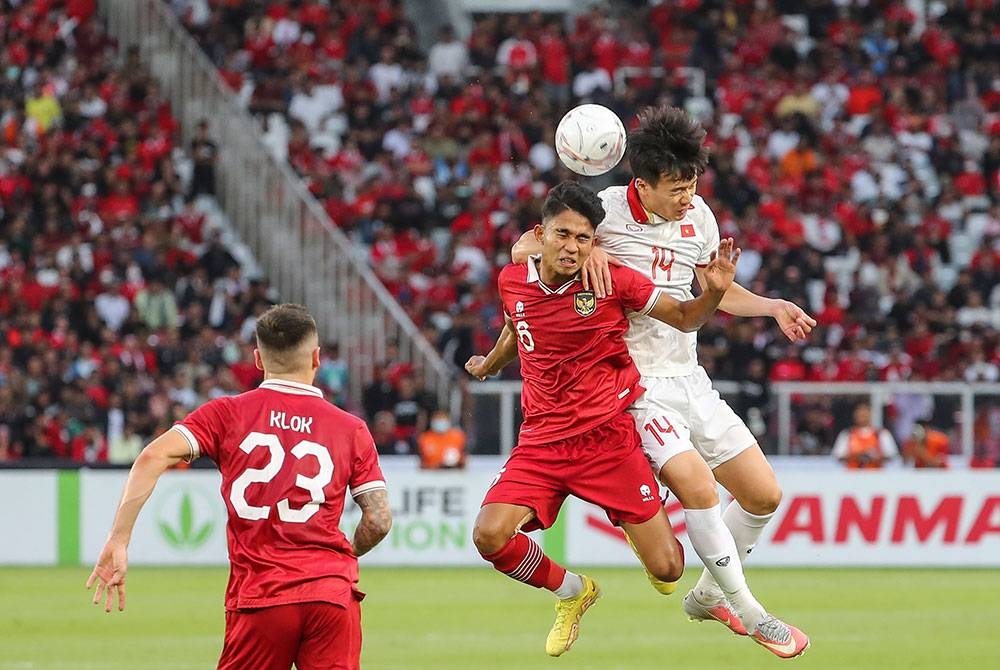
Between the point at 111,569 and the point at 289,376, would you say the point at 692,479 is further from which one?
the point at 111,569

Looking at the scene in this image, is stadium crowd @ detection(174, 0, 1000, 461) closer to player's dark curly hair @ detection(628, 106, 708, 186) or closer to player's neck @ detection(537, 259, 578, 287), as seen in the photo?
player's dark curly hair @ detection(628, 106, 708, 186)

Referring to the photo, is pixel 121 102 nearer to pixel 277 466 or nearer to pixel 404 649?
pixel 404 649

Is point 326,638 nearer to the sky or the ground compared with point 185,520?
nearer to the sky

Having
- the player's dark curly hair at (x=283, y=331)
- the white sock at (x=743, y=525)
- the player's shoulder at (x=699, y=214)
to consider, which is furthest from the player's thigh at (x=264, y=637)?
the player's shoulder at (x=699, y=214)

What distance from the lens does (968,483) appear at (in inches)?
681

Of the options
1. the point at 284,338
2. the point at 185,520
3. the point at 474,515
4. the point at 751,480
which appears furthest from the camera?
the point at 185,520

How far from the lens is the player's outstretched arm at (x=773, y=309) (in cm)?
774

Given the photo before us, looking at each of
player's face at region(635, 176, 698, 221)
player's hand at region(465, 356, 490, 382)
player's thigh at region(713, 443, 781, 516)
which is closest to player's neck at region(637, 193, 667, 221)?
player's face at region(635, 176, 698, 221)

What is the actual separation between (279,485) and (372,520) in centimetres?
38

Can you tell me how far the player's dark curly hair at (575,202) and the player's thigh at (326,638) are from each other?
241cm

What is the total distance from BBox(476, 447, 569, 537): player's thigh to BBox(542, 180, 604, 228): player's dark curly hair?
1.20 m

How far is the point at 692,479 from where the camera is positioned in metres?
8.30

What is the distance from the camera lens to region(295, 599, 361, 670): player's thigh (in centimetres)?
616

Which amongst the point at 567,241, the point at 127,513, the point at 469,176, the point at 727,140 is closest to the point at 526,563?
the point at 567,241
